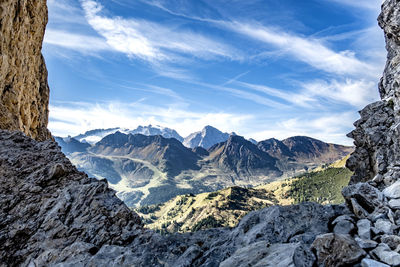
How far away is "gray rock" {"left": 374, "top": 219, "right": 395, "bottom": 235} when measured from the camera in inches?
571

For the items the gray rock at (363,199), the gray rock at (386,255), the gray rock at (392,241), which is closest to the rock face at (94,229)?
the gray rock at (363,199)

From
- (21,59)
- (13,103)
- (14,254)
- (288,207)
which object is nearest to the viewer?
(14,254)

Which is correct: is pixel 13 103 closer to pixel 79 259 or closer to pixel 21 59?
pixel 21 59

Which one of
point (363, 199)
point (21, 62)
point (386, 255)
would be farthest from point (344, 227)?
point (21, 62)

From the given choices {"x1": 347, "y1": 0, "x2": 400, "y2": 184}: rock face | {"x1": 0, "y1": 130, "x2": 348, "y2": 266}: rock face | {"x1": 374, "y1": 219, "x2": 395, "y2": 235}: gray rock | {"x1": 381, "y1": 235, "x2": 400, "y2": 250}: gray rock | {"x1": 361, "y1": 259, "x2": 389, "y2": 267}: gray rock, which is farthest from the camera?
{"x1": 347, "y1": 0, "x2": 400, "y2": 184}: rock face

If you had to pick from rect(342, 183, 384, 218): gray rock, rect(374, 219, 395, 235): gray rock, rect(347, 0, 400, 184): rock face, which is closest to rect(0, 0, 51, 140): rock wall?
rect(342, 183, 384, 218): gray rock

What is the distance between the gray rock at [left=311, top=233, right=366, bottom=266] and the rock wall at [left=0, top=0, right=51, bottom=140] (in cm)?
4520

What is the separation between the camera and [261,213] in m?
24.0

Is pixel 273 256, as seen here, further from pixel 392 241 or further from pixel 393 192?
pixel 393 192

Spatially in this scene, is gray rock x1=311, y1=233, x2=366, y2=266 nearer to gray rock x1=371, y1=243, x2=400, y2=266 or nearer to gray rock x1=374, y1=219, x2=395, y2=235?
gray rock x1=371, y1=243, x2=400, y2=266

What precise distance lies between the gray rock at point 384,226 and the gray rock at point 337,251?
9.55ft

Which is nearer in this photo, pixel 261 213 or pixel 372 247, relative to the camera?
pixel 372 247

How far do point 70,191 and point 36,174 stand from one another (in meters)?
4.62

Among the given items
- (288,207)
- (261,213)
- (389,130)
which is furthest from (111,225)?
(389,130)
